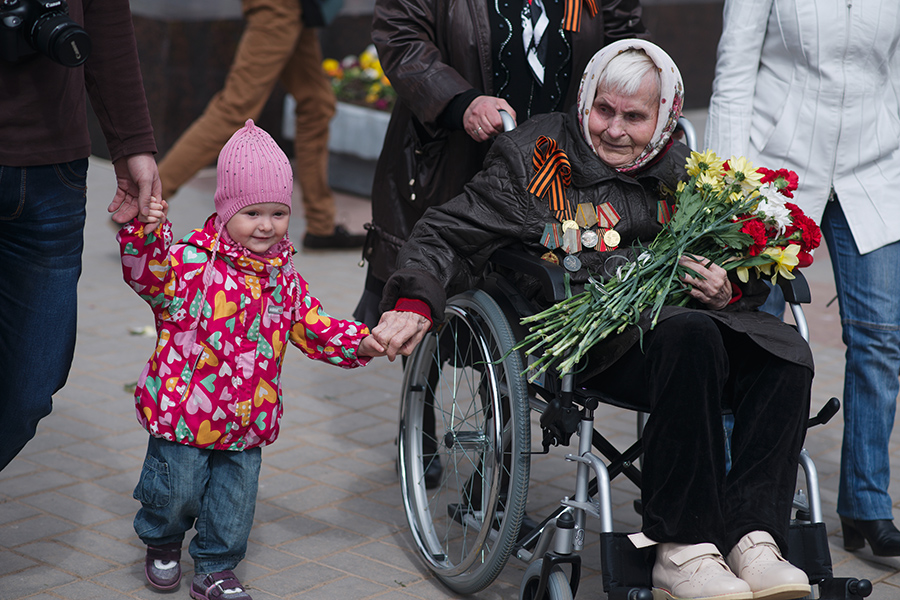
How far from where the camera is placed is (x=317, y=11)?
22.1 ft

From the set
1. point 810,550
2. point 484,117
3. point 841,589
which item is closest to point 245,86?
point 484,117

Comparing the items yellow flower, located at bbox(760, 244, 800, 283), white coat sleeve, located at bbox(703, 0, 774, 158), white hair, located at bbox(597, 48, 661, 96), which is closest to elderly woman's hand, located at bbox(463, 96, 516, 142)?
white hair, located at bbox(597, 48, 661, 96)

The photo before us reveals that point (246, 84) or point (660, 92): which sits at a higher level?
point (660, 92)

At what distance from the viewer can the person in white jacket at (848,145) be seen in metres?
3.53

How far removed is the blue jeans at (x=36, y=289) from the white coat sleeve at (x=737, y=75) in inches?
78.9

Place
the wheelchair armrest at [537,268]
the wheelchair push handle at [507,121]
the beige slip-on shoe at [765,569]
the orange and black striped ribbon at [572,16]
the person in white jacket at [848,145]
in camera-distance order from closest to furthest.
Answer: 1. the beige slip-on shoe at [765,569]
2. the wheelchair armrest at [537,268]
3. the wheelchair push handle at [507,121]
4. the person in white jacket at [848,145]
5. the orange and black striped ribbon at [572,16]

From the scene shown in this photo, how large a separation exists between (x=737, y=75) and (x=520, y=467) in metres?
1.56

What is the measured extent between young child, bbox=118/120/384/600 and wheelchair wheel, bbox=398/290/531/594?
346 millimetres

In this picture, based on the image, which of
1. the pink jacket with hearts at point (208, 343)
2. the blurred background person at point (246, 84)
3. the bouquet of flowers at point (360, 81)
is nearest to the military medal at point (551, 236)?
the pink jacket with hearts at point (208, 343)

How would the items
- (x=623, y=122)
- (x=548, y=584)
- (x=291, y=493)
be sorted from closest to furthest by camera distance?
1. (x=548, y=584)
2. (x=623, y=122)
3. (x=291, y=493)

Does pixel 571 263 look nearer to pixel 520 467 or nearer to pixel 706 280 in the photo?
pixel 706 280

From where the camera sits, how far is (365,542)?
3.65 metres

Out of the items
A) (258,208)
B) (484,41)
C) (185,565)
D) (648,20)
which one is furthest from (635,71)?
(648,20)

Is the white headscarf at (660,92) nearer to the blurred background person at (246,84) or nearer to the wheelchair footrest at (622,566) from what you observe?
the wheelchair footrest at (622,566)
